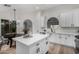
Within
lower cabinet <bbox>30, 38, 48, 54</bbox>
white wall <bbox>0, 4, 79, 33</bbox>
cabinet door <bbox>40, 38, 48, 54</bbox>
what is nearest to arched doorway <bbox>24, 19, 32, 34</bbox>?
white wall <bbox>0, 4, 79, 33</bbox>

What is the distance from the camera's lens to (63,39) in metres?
1.54

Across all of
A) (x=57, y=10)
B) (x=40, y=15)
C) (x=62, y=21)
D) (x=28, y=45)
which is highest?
(x=57, y=10)

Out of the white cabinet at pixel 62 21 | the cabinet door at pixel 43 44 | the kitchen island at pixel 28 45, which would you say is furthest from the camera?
the cabinet door at pixel 43 44

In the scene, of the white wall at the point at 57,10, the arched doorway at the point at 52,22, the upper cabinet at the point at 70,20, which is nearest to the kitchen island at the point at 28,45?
the arched doorway at the point at 52,22

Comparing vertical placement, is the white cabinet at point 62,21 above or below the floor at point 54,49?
above

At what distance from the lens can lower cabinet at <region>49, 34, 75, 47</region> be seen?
5.00ft

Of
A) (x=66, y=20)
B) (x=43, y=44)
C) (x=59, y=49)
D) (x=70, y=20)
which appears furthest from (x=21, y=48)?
(x=70, y=20)

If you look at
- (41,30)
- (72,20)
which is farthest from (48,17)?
(72,20)

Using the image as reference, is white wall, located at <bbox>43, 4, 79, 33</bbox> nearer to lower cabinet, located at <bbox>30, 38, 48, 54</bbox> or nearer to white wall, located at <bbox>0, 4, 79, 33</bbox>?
white wall, located at <bbox>0, 4, 79, 33</bbox>

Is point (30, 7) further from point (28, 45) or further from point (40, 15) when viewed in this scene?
point (28, 45)

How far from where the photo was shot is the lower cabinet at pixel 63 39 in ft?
5.00

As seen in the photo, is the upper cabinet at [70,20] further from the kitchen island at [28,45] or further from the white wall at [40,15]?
the kitchen island at [28,45]

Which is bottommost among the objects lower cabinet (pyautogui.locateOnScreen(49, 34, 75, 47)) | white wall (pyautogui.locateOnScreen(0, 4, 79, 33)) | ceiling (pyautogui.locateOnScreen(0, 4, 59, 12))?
lower cabinet (pyautogui.locateOnScreen(49, 34, 75, 47))
